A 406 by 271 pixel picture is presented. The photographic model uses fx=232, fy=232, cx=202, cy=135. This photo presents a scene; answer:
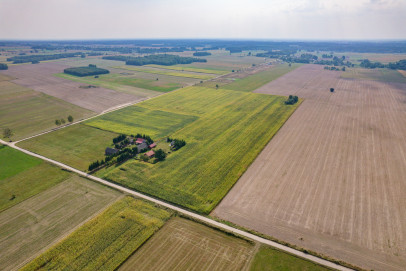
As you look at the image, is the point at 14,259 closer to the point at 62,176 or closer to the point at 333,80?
the point at 62,176

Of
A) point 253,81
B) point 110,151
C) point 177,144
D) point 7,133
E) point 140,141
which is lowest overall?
point 110,151

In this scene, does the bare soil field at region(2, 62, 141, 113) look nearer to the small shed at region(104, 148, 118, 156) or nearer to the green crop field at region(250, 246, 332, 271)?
the small shed at region(104, 148, 118, 156)

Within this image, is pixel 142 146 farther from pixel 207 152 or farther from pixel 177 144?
pixel 207 152

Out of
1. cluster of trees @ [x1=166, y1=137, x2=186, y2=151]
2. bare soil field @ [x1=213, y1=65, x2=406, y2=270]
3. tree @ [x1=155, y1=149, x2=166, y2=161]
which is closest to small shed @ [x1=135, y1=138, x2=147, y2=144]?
cluster of trees @ [x1=166, y1=137, x2=186, y2=151]

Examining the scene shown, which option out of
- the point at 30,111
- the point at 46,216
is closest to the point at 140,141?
the point at 46,216

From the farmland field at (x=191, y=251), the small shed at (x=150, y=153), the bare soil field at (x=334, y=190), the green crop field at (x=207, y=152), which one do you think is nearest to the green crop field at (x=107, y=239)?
the farmland field at (x=191, y=251)

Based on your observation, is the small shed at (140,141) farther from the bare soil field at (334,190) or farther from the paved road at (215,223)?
the bare soil field at (334,190)

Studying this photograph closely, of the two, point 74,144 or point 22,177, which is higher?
point 74,144
